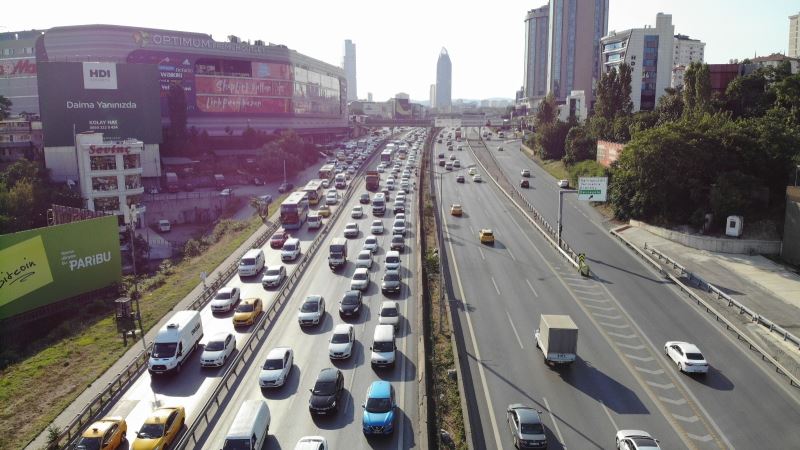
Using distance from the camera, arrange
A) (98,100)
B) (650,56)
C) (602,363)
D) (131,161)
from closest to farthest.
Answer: (602,363) < (131,161) < (98,100) < (650,56)

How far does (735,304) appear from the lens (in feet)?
132

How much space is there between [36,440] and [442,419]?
1749 cm

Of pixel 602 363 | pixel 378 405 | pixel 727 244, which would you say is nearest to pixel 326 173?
pixel 727 244

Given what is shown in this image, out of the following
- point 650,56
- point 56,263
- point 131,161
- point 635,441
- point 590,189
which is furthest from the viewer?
point 650,56

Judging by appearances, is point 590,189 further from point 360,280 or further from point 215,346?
point 215,346

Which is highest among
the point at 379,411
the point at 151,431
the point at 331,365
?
the point at 379,411

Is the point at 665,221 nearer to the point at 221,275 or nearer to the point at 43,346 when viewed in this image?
the point at 221,275

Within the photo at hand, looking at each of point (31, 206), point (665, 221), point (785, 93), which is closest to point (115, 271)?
point (31, 206)

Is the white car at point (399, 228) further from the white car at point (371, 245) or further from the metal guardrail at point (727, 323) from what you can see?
the metal guardrail at point (727, 323)

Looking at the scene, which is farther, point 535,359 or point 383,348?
point 535,359

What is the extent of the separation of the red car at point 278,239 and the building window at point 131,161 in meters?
27.6

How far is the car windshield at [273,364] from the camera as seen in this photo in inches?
1169

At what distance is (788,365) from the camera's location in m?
32.0

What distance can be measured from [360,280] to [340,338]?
440 inches
